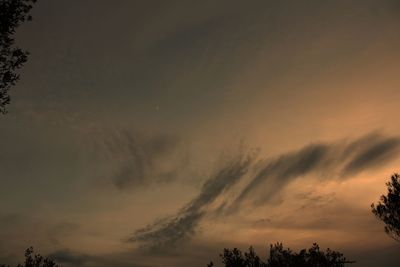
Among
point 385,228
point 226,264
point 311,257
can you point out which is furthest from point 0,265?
point 385,228

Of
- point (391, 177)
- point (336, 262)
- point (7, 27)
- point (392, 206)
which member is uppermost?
point (7, 27)

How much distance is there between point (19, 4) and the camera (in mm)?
24016

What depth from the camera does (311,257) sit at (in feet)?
218

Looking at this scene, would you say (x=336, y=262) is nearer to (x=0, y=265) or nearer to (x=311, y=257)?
(x=311, y=257)

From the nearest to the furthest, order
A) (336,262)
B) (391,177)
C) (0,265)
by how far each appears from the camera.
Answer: (391,177)
(336,262)
(0,265)

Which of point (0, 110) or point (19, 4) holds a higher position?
point (19, 4)

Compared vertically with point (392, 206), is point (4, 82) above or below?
above

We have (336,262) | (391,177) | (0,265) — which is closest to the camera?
(391,177)

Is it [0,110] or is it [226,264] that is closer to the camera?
[0,110]

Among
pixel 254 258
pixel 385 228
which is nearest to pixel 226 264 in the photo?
pixel 254 258

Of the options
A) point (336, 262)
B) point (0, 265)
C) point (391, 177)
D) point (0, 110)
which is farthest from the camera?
point (0, 265)

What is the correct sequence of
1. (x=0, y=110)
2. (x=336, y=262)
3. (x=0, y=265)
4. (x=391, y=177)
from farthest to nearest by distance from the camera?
(x=0, y=265) → (x=336, y=262) → (x=391, y=177) → (x=0, y=110)

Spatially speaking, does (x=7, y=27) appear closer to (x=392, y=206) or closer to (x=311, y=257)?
(x=392, y=206)

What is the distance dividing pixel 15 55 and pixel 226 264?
171 feet
